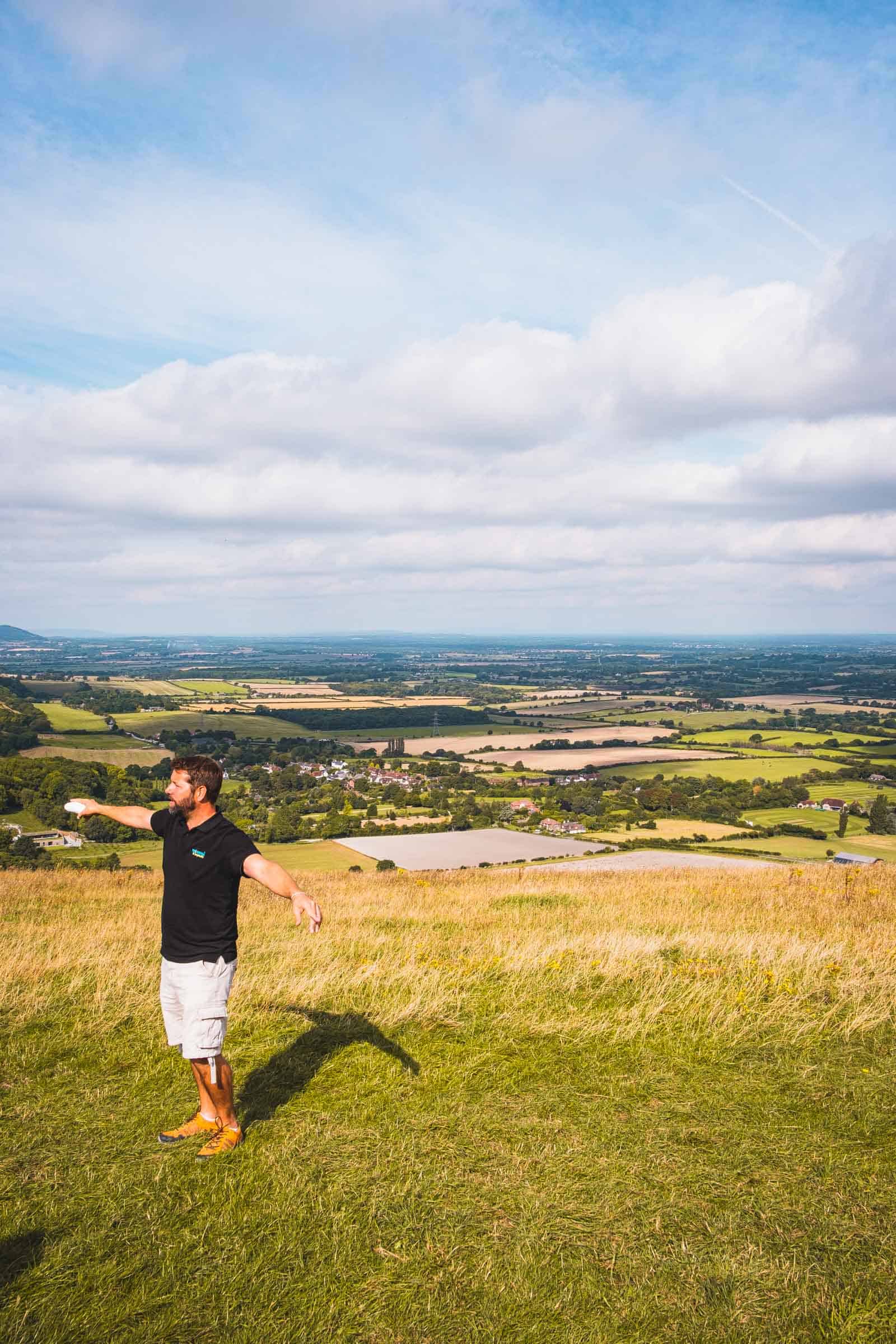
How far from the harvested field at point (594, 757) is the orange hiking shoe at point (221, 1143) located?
206ft

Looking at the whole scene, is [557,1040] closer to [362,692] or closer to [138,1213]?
[138,1213]

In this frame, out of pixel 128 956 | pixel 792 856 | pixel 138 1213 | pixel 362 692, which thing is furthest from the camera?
pixel 362 692

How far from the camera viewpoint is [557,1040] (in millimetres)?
6914

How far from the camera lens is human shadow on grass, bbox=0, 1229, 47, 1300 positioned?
386 cm

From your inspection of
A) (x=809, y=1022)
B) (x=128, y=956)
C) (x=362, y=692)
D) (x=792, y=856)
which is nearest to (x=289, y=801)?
(x=792, y=856)

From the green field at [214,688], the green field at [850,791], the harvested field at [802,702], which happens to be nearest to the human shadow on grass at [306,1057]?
the green field at [850,791]

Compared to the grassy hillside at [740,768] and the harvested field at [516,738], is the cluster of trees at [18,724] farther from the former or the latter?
the grassy hillside at [740,768]

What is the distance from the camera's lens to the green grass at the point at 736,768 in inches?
2472

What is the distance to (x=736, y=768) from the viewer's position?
217 ft

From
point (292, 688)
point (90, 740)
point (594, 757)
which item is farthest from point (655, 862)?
point (292, 688)

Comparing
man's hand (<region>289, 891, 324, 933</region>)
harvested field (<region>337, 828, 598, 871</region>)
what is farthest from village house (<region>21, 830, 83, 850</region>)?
man's hand (<region>289, 891, 324, 933</region>)

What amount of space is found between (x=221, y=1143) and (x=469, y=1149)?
1.66m

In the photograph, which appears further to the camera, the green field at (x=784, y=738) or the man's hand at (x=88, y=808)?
the green field at (x=784, y=738)

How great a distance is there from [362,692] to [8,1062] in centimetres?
13373
